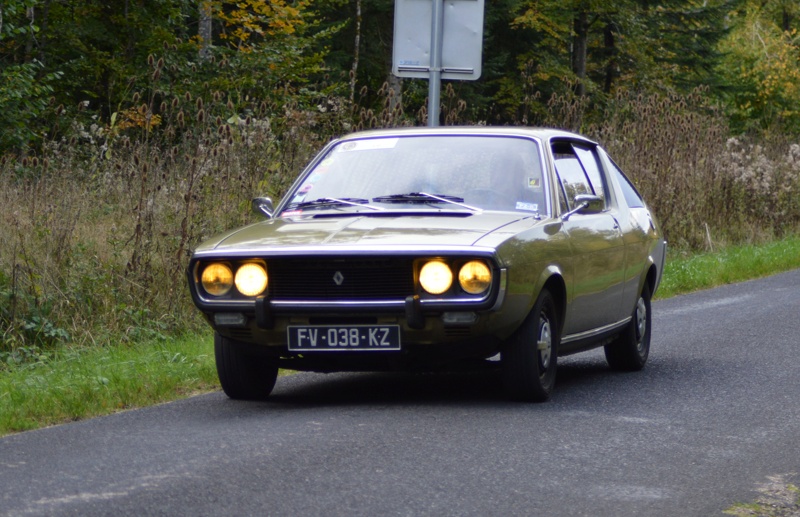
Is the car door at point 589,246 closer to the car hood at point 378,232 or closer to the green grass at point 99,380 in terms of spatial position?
the car hood at point 378,232

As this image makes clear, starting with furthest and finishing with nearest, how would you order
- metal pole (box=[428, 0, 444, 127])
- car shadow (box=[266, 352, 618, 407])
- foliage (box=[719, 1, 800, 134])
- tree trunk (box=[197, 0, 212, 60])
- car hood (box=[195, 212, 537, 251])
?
foliage (box=[719, 1, 800, 134]) → tree trunk (box=[197, 0, 212, 60]) → metal pole (box=[428, 0, 444, 127]) → car shadow (box=[266, 352, 618, 407]) → car hood (box=[195, 212, 537, 251])

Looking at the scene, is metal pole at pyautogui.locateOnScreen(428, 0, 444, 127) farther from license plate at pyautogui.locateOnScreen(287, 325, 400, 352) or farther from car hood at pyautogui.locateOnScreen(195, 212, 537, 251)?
license plate at pyautogui.locateOnScreen(287, 325, 400, 352)

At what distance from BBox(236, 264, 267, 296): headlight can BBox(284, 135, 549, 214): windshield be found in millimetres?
927

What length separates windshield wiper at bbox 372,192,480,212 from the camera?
26.6 ft

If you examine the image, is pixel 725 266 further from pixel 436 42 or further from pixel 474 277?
pixel 474 277

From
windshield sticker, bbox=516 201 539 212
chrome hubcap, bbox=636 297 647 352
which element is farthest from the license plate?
chrome hubcap, bbox=636 297 647 352

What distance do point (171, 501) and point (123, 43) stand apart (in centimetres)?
2071

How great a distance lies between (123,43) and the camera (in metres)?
25.0

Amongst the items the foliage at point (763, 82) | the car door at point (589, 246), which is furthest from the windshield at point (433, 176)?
the foliage at point (763, 82)

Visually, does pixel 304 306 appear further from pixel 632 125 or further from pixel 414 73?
pixel 632 125

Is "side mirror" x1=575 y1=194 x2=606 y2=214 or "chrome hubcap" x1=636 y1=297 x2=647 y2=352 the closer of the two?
"side mirror" x1=575 y1=194 x2=606 y2=214

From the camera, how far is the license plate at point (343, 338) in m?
7.20

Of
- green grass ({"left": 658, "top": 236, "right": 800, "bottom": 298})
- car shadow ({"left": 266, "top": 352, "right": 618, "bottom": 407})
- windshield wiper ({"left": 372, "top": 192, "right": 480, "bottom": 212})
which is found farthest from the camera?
green grass ({"left": 658, "top": 236, "right": 800, "bottom": 298})

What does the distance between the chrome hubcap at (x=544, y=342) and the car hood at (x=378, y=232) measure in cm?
55
